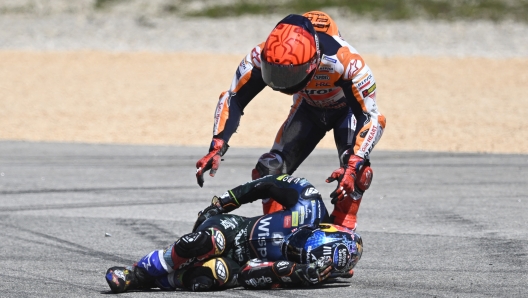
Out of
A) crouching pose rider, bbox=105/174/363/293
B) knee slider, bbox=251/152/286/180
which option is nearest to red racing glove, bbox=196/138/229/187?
crouching pose rider, bbox=105/174/363/293

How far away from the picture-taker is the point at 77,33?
30.4 metres

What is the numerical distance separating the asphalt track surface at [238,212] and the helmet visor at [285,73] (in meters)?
1.42

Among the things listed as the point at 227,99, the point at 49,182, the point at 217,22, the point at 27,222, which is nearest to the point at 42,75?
the point at 217,22

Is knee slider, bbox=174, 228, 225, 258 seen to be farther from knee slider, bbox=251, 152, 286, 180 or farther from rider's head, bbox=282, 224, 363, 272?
knee slider, bbox=251, 152, 286, 180

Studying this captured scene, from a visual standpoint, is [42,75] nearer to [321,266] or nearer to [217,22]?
[217,22]

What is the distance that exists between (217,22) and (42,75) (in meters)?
9.04

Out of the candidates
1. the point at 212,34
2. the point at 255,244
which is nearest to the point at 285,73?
the point at 255,244

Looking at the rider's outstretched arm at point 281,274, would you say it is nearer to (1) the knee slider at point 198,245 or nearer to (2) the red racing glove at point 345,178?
(1) the knee slider at point 198,245

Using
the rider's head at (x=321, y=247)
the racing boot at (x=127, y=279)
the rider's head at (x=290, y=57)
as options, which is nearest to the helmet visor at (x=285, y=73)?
the rider's head at (x=290, y=57)

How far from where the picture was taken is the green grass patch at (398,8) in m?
30.6

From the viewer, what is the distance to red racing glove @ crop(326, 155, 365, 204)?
20.0 ft

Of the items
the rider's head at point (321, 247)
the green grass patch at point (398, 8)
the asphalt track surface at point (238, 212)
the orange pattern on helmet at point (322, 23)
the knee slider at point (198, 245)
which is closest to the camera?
the knee slider at point (198, 245)

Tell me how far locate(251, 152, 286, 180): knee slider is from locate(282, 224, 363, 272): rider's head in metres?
1.06

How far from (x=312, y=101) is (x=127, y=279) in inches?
86.3
